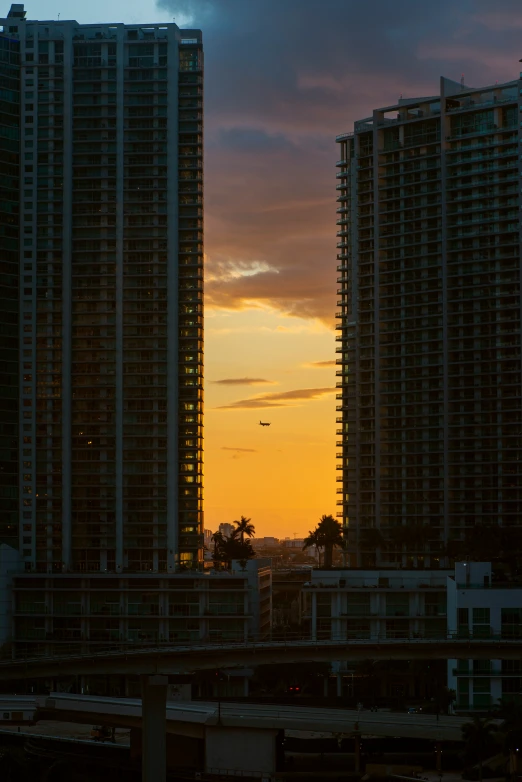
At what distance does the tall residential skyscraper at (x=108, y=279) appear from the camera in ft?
636

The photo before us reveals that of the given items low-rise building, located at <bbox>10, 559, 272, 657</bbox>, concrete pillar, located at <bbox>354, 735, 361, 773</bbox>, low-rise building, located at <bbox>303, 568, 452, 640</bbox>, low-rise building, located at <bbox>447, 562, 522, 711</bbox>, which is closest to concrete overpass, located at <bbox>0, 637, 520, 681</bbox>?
concrete pillar, located at <bbox>354, 735, 361, 773</bbox>

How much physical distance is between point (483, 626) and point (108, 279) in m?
83.3

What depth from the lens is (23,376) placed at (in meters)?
196

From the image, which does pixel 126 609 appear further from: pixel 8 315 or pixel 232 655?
pixel 232 655

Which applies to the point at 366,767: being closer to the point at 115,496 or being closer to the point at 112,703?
the point at 112,703

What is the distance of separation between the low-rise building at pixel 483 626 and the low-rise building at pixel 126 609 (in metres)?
41.8

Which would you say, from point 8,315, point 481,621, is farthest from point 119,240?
point 481,621

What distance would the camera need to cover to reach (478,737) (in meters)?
115

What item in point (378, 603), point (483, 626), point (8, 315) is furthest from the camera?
point (8, 315)

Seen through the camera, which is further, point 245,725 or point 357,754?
point 357,754

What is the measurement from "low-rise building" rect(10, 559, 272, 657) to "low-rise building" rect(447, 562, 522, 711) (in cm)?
4184

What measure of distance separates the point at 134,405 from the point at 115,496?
44.2 feet

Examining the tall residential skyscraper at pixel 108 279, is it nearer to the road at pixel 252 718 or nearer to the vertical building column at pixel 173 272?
the vertical building column at pixel 173 272

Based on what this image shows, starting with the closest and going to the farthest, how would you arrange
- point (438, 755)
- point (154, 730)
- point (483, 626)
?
point (154, 730)
point (438, 755)
point (483, 626)
